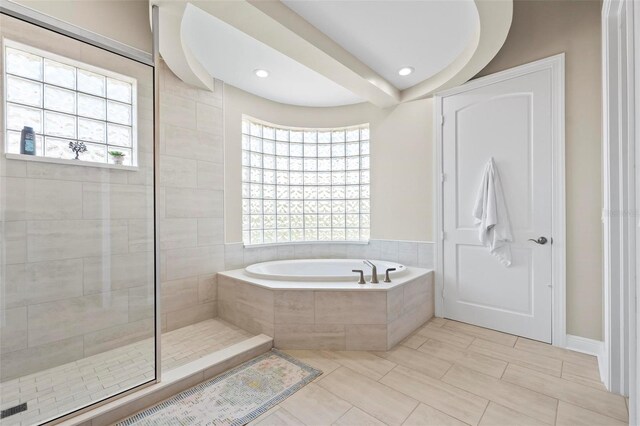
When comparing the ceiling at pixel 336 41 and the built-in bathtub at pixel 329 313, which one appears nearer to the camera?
the ceiling at pixel 336 41

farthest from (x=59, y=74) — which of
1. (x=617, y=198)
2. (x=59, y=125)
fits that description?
(x=617, y=198)

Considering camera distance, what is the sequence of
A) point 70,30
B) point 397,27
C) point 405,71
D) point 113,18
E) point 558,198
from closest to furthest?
point 70,30 < point 113,18 < point 397,27 < point 558,198 < point 405,71

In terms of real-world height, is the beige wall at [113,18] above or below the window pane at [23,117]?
above

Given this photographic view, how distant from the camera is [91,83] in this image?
6.29 ft

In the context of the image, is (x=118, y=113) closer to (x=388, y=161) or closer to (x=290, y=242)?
(x=290, y=242)

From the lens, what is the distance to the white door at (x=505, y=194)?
2.52 m

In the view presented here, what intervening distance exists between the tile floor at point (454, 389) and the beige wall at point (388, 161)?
1.33m

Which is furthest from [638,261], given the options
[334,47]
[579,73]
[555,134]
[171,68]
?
[171,68]

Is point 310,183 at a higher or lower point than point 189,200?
higher

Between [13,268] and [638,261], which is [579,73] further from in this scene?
[13,268]

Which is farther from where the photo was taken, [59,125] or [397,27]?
[397,27]

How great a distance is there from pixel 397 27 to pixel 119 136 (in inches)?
84.9

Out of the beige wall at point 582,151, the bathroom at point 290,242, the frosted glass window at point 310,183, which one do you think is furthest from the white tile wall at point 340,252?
the beige wall at point 582,151

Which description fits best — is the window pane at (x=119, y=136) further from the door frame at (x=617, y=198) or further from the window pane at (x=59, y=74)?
the door frame at (x=617, y=198)
